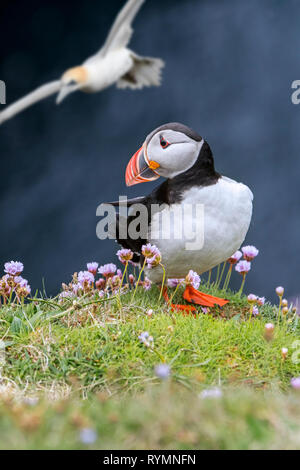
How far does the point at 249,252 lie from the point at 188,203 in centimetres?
75

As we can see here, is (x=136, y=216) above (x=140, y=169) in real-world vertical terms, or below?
below

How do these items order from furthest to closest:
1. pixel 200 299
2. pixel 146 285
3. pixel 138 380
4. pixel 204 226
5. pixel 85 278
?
pixel 146 285 → pixel 200 299 → pixel 85 278 → pixel 204 226 → pixel 138 380

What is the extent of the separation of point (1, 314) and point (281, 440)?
2198 mm

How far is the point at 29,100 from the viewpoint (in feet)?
11.7

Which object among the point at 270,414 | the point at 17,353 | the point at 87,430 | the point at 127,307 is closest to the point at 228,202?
the point at 127,307

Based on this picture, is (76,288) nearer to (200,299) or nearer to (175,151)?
(200,299)

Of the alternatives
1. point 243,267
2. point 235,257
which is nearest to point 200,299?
point 243,267

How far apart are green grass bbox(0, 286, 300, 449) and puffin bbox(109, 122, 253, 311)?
0.44 meters

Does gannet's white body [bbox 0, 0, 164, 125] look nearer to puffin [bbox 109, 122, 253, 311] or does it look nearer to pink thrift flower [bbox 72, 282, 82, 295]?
puffin [bbox 109, 122, 253, 311]

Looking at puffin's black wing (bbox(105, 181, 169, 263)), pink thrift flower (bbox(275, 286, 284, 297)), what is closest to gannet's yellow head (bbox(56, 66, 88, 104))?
puffin's black wing (bbox(105, 181, 169, 263))

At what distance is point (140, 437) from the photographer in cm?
151

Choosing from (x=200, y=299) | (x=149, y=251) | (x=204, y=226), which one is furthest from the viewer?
(x=200, y=299)

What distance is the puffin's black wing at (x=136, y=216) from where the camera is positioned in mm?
3604
